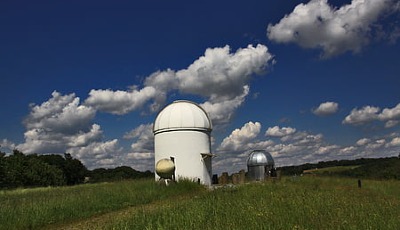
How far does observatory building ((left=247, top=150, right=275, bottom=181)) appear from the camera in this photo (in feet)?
112

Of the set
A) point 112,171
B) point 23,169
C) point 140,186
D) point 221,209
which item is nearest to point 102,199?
point 140,186

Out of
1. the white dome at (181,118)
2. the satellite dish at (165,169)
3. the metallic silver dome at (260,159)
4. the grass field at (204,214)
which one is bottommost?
the grass field at (204,214)

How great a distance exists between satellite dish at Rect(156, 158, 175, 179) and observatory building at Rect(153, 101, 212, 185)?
125 cm

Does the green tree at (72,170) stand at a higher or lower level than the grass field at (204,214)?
higher

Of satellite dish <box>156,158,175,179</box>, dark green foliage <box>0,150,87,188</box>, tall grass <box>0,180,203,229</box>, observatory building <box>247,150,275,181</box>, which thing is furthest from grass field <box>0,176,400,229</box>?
dark green foliage <box>0,150,87,188</box>

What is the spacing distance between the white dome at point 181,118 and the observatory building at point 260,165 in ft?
29.4

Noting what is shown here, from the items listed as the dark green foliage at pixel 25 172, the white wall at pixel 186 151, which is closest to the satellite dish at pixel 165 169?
the white wall at pixel 186 151

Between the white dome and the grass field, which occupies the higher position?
the white dome

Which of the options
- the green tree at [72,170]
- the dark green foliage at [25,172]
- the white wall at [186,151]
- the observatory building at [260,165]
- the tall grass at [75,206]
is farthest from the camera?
the green tree at [72,170]

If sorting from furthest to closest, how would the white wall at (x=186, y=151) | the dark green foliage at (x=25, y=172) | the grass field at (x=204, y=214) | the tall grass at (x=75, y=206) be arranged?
the dark green foliage at (x=25, y=172), the white wall at (x=186, y=151), the tall grass at (x=75, y=206), the grass field at (x=204, y=214)

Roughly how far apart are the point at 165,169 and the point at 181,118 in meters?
4.44

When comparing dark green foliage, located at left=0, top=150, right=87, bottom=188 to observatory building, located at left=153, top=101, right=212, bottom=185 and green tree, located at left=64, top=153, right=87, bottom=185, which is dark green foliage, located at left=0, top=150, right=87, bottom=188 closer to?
green tree, located at left=64, top=153, right=87, bottom=185

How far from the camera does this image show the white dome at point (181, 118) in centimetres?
2603

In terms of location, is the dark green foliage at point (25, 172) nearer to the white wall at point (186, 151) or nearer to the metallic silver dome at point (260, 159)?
the white wall at point (186, 151)
